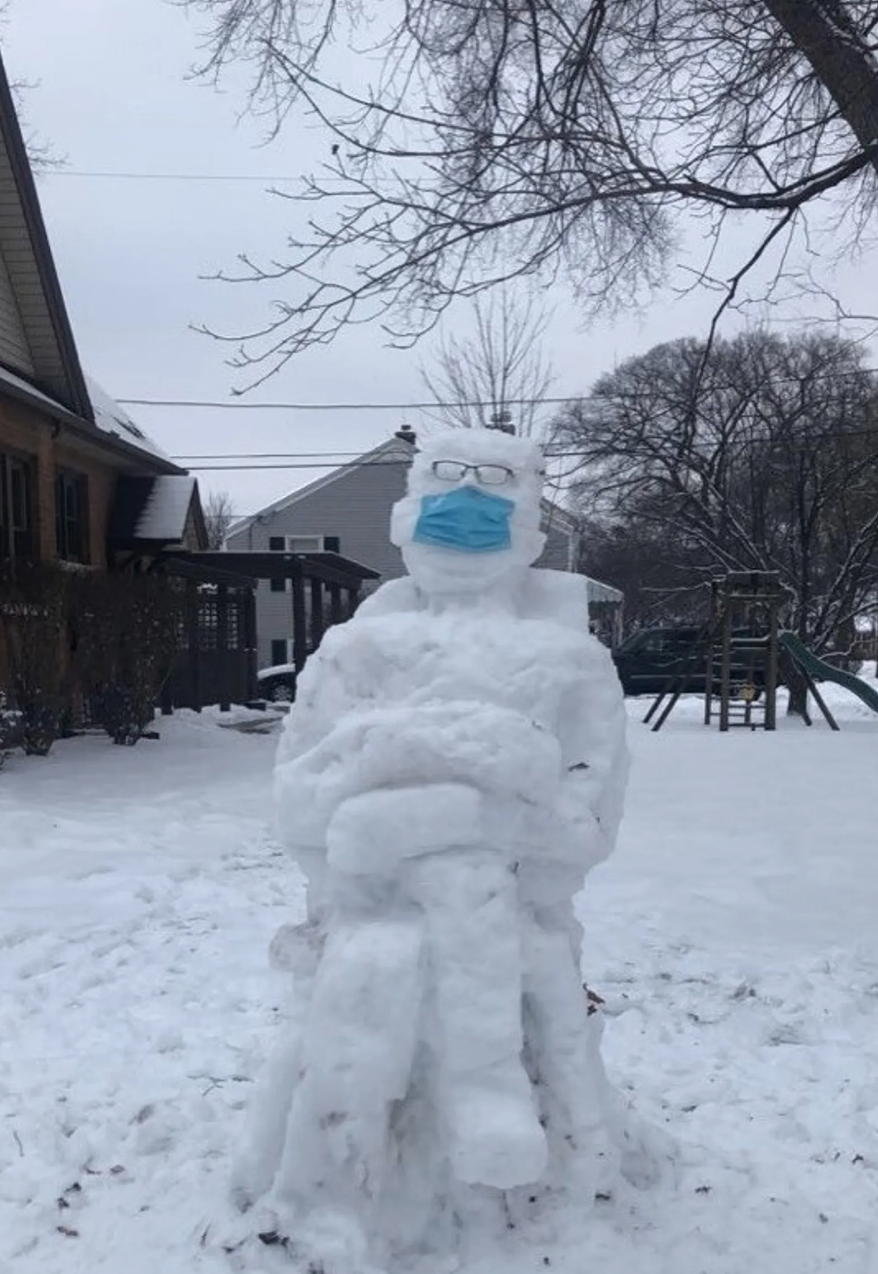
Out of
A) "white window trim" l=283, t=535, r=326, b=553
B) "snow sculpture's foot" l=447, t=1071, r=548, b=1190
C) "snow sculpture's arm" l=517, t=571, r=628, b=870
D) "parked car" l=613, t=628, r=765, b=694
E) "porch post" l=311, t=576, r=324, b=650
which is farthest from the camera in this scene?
"white window trim" l=283, t=535, r=326, b=553

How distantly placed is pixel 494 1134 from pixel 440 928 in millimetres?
517

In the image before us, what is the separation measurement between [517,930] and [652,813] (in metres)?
6.36

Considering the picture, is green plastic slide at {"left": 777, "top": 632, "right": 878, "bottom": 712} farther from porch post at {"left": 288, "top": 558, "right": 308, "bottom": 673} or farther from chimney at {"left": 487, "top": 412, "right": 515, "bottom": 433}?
porch post at {"left": 288, "top": 558, "right": 308, "bottom": 673}

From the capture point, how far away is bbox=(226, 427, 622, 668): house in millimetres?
36031

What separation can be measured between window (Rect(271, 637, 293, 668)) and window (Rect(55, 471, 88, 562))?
1875 centimetres

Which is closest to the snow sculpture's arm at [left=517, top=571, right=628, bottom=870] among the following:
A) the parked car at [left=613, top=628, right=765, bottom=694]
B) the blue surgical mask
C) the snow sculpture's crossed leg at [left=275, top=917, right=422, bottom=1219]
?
the blue surgical mask

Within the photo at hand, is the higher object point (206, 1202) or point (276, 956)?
point (276, 956)

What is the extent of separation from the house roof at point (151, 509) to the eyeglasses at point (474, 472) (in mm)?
13535

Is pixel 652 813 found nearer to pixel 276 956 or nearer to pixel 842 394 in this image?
pixel 276 956

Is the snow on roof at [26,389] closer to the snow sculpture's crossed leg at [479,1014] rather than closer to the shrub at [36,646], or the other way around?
the shrub at [36,646]

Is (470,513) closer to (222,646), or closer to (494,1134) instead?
(494,1134)

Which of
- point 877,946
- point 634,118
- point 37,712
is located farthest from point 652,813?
point 37,712

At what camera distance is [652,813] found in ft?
31.1

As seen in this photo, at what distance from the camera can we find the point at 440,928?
321 cm
